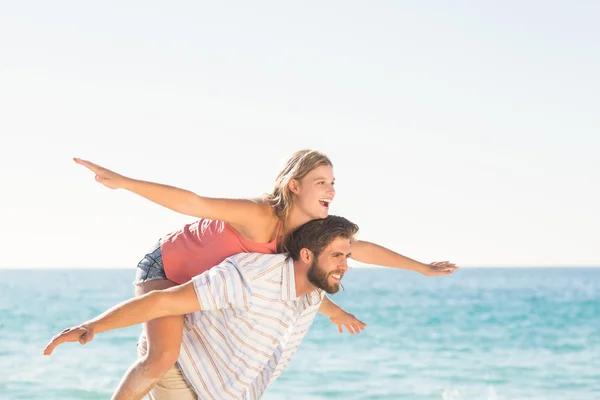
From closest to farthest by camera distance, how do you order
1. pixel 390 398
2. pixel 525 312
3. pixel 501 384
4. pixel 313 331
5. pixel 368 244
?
1. pixel 368 244
2. pixel 390 398
3. pixel 501 384
4. pixel 313 331
5. pixel 525 312

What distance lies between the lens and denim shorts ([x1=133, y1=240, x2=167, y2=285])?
4.36 m

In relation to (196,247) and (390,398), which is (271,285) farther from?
(390,398)

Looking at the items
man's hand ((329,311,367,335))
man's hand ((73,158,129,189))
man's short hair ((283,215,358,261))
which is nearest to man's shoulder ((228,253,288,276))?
man's short hair ((283,215,358,261))

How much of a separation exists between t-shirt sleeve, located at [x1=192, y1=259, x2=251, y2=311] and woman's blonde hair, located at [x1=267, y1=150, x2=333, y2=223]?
1.30 ft

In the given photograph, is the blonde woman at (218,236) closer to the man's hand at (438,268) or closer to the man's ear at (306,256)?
the man's ear at (306,256)

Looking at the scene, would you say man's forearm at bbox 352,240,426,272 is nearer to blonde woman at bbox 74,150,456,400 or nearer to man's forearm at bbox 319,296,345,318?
man's forearm at bbox 319,296,345,318

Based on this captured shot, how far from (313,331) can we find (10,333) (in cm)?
654

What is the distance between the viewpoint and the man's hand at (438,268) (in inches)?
199

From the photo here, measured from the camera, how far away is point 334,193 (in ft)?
14.5

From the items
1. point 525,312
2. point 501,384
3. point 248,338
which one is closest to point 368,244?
point 248,338

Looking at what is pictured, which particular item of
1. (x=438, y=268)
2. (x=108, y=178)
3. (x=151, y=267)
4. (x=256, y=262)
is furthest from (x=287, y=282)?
(x=438, y=268)

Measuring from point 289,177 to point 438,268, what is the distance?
3.94 ft

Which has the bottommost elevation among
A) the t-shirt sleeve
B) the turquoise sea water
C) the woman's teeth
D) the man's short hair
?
the turquoise sea water

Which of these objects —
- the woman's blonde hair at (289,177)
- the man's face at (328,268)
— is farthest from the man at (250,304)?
the woman's blonde hair at (289,177)
